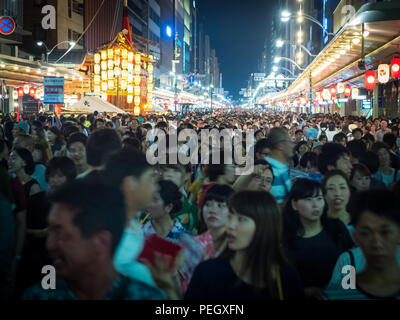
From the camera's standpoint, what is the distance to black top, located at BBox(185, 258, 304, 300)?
293cm

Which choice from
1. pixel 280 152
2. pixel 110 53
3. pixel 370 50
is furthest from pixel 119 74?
pixel 280 152

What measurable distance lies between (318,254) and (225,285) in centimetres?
142

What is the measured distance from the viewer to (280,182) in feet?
19.3

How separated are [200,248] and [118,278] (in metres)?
1.25

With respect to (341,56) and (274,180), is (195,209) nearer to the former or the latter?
(274,180)

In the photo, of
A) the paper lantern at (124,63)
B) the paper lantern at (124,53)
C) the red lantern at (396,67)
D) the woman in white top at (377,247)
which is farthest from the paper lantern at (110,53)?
the woman in white top at (377,247)

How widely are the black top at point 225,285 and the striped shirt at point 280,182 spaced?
2576mm

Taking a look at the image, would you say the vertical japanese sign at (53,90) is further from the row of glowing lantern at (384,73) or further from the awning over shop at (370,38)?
the row of glowing lantern at (384,73)

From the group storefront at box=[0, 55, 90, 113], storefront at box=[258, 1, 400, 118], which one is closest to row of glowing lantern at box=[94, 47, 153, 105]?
storefront at box=[0, 55, 90, 113]

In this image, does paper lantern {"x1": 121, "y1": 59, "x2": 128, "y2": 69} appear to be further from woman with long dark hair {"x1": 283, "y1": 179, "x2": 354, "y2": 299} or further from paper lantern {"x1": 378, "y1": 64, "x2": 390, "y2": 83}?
woman with long dark hair {"x1": 283, "y1": 179, "x2": 354, "y2": 299}

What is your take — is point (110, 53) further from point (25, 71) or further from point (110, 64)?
point (25, 71)

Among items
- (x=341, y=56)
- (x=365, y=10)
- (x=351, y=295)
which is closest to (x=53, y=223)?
(x=351, y=295)

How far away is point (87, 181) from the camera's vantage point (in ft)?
9.48

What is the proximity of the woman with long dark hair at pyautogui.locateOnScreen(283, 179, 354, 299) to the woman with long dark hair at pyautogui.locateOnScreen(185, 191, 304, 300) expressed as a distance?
36.6 inches
